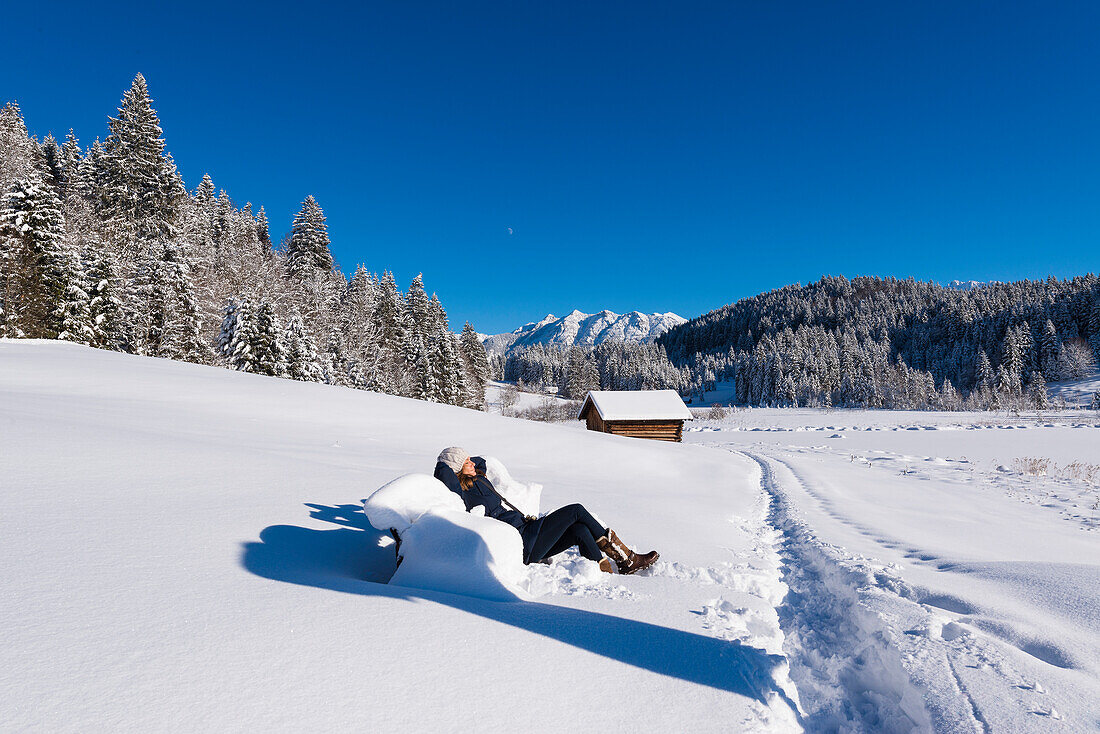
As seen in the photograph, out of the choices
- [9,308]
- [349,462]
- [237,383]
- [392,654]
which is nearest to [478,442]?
[349,462]

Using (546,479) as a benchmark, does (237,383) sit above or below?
above

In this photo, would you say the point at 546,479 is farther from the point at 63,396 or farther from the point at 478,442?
the point at 63,396

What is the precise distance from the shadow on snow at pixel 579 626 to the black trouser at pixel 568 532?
3.65 feet

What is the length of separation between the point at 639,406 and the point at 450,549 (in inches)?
1380

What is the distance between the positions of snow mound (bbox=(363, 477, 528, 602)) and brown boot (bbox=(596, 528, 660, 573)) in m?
0.99

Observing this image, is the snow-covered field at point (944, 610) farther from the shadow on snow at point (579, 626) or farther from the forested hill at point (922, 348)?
the forested hill at point (922, 348)

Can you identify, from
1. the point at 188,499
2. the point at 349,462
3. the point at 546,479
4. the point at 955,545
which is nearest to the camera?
the point at 188,499

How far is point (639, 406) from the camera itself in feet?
123

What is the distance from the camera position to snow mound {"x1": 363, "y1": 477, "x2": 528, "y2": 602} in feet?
10.9

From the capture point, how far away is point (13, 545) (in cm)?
274

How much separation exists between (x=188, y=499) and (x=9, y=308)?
29842 millimetres

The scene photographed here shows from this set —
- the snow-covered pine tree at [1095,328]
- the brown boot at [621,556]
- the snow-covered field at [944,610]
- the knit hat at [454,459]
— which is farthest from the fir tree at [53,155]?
the snow-covered pine tree at [1095,328]

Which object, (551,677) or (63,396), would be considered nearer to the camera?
(551,677)

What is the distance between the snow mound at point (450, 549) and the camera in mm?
3320
